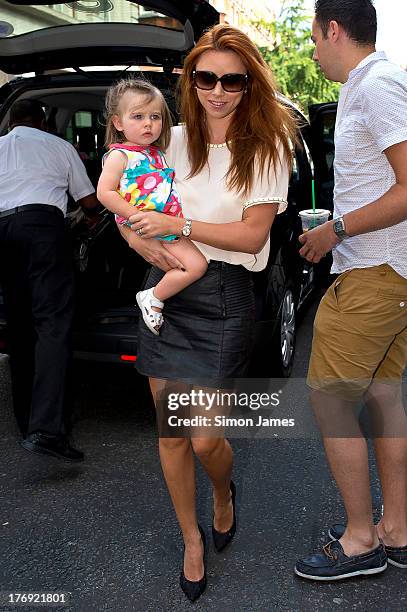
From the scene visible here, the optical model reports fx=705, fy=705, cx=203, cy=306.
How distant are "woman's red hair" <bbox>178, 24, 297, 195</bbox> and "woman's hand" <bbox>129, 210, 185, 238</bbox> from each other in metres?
0.21

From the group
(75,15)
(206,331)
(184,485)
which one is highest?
(75,15)

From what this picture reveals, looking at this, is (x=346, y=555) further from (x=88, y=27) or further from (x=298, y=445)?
(x=88, y=27)

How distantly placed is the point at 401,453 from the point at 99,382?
2508 mm

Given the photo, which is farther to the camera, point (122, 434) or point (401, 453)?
point (122, 434)

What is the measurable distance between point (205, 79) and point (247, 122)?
0.63ft

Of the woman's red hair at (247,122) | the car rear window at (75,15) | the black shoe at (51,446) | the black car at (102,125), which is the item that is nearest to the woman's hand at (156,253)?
the woman's red hair at (247,122)

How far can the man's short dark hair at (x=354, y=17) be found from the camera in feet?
7.46

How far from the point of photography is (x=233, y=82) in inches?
88.0

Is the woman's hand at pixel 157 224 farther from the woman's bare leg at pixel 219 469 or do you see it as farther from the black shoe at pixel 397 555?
the black shoe at pixel 397 555

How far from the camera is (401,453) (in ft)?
8.62

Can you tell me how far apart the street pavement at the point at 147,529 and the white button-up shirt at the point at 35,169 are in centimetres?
131

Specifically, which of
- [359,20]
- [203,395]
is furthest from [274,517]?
[359,20]

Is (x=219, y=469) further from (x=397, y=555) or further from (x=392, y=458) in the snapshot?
(x=397, y=555)

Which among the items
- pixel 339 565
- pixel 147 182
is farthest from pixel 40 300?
pixel 339 565
